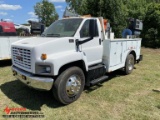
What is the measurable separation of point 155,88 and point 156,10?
41.1ft

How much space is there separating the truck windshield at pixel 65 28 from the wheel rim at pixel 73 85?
114cm

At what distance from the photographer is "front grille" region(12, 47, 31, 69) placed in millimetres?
4211

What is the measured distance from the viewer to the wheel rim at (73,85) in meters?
4.45

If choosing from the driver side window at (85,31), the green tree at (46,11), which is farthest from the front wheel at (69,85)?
the green tree at (46,11)

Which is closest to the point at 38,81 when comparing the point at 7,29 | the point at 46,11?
the point at 7,29

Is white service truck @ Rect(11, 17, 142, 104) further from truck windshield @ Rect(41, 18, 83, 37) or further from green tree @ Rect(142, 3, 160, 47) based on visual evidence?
green tree @ Rect(142, 3, 160, 47)

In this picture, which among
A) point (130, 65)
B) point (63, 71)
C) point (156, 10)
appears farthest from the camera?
point (156, 10)

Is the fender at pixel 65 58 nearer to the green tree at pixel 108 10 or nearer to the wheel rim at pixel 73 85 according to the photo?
the wheel rim at pixel 73 85

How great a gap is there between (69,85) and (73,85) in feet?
0.43

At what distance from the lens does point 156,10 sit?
16.1 metres

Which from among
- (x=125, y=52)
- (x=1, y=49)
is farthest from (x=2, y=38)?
(x=125, y=52)

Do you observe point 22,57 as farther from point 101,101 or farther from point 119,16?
point 119,16

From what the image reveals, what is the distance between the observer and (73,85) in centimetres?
Result: 454

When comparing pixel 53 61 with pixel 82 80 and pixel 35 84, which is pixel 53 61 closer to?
pixel 35 84
